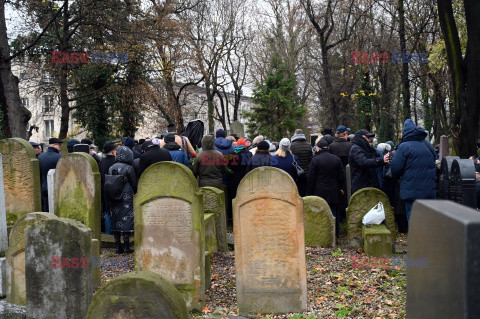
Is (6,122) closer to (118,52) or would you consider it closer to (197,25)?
(118,52)

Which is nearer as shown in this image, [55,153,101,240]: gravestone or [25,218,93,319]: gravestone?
[25,218,93,319]: gravestone

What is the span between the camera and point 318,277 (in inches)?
267

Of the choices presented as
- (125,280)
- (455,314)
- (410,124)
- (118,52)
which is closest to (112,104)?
(118,52)

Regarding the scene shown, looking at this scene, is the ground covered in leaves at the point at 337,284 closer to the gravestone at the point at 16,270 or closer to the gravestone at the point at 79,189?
the gravestone at the point at 79,189

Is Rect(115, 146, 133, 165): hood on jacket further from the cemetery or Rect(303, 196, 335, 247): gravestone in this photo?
Rect(303, 196, 335, 247): gravestone

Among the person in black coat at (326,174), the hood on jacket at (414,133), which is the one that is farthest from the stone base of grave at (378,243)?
the hood on jacket at (414,133)

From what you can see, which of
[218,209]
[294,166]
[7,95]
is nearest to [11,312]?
[218,209]

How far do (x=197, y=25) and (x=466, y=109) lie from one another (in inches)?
998

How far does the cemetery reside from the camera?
6.90ft

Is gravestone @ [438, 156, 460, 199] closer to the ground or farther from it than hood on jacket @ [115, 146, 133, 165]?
closer to the ground

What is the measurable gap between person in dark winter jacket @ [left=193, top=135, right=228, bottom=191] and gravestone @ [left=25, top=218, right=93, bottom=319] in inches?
206

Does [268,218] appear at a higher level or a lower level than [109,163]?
lower

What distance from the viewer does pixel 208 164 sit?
379 inches

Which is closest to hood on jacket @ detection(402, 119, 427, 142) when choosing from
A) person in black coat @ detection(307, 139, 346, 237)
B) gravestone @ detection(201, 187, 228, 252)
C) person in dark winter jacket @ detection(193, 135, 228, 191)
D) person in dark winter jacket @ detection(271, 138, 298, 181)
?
person in black coat @ detection(307, 139, 346, 237)
